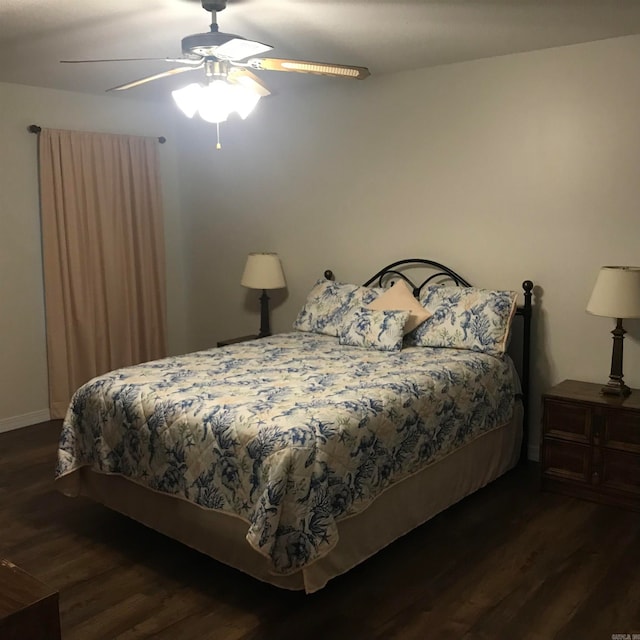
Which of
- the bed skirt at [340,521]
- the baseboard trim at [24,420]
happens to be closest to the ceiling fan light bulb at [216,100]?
the bed skirt at [340,521]

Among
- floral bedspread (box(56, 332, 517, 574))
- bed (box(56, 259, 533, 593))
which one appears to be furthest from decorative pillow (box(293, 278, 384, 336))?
floral bedspread (box(56, 332, 517, 574))

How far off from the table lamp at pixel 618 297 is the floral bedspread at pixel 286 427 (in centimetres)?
59

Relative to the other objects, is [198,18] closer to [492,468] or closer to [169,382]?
[169,382]

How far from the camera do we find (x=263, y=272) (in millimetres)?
4926

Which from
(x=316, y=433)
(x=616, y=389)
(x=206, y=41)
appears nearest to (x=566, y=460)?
(x=616, y=389)

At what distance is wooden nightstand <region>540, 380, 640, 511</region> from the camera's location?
133 inches

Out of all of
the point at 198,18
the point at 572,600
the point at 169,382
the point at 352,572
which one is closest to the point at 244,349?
the point at 169,382

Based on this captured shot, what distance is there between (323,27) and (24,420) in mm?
3401

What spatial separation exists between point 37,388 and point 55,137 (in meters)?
1.80

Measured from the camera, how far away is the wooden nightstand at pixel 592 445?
3.37 meters

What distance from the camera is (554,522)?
130 inches

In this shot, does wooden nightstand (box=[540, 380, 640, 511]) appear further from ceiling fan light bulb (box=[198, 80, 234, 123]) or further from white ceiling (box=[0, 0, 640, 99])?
ceiling fan light bulb (box=[198, 80, 234, 123])

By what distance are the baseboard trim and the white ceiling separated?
2341mm

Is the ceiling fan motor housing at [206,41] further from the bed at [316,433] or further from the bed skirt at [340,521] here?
the bed skirt at [340,521]
